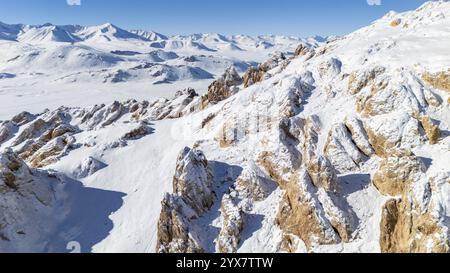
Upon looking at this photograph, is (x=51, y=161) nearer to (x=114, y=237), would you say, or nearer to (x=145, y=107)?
(x=114, y=237)

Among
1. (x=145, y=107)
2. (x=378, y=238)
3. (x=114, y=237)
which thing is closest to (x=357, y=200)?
(x=378, y=238)

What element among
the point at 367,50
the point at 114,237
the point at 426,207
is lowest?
the point at 114,237

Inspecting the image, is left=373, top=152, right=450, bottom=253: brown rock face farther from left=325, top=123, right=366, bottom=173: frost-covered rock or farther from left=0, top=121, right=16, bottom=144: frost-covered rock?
left=0, top=121, right=16, bottom=144: frost-covered rock

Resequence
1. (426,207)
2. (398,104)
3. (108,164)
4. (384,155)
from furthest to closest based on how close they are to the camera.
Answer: (108,164) → (398,104) → (384,155) → (426,207)

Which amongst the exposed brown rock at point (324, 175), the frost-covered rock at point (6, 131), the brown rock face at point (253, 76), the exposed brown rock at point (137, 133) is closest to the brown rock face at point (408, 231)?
the exposed brown rock at point (324, 175)

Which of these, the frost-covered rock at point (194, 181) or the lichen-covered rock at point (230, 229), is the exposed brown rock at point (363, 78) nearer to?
the frost-covered rock at point (194, 181)

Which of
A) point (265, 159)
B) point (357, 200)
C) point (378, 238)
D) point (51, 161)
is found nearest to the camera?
point (378, 238)

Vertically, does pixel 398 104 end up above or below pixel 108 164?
above
